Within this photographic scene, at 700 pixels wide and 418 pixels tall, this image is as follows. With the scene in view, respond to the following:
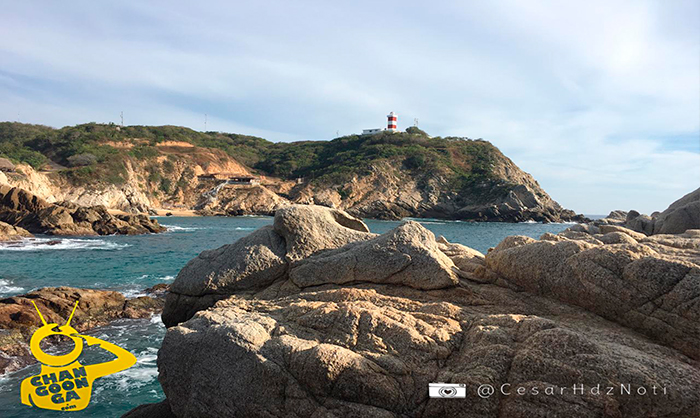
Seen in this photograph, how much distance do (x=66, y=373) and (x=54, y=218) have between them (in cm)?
3703

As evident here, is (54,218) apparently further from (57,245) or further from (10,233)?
(57,245)

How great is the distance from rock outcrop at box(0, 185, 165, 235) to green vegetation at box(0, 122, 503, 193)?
25.4 m

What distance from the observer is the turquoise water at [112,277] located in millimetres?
9453

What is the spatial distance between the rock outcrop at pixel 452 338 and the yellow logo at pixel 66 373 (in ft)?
10.9

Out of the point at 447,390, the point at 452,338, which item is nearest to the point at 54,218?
the point at 452,338

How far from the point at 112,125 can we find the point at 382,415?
114 m

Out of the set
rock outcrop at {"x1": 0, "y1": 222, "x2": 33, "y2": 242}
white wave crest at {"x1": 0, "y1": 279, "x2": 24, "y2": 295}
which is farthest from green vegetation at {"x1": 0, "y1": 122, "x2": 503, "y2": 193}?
white wave crest at {"x1": 0, "y1": 279, "x2": 24, "y2": 295}

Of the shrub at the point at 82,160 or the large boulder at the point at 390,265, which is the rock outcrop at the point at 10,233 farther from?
the shrub at the point at 82,160

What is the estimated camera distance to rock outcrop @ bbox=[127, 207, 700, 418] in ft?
16.0

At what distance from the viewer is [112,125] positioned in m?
102

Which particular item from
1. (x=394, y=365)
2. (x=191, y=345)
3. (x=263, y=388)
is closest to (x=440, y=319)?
(x=394, y=365)

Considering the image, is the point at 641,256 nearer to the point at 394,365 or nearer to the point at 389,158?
the point at 394,365

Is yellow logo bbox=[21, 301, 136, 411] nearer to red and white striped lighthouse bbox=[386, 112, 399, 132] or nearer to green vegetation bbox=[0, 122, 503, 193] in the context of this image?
green vegetation bbox=[0, 122, 503, 193]

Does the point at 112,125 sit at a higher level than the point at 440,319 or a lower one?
higher
